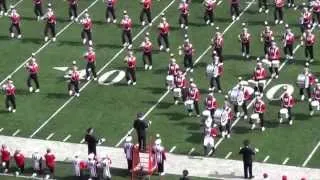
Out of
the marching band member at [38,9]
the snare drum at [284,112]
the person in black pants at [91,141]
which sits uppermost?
the marching band member at [38,9]

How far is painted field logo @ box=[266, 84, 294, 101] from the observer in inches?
1735

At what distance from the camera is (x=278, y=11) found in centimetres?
5047

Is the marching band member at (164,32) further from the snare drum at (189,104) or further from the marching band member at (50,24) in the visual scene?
the snare drum at (189,104)

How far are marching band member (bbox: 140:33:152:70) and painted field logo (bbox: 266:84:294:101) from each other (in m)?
5.51

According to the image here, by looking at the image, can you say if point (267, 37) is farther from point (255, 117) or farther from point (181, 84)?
point (255, 117)

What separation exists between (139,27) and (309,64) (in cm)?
869

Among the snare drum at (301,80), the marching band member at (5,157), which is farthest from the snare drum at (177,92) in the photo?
the marching band member at (5,157)

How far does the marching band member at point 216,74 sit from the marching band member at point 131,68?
10.4 feet

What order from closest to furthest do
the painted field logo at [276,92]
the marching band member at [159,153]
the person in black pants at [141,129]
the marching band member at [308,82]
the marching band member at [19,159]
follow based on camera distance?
the marching band member at [159,153], the marching band member at [19,159], the person in black pants at [141,129], the marching band member at [308,82], the painted field logo at [276,92]

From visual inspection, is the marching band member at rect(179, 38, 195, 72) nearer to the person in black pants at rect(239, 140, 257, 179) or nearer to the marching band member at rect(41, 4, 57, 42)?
the marching band member at rect(41, 4, 57, 42)

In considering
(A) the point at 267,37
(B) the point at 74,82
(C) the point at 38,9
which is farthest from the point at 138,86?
(C) the point at 38,9

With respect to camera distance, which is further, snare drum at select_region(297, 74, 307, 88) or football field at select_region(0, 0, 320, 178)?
snare drum at select_region(297, 74, 307, 88)

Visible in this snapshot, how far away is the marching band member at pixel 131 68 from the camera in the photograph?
4556 cm

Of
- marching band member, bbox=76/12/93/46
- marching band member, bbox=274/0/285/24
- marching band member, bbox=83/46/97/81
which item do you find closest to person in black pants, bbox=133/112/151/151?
marching band member, bbox=83/46/97/81
